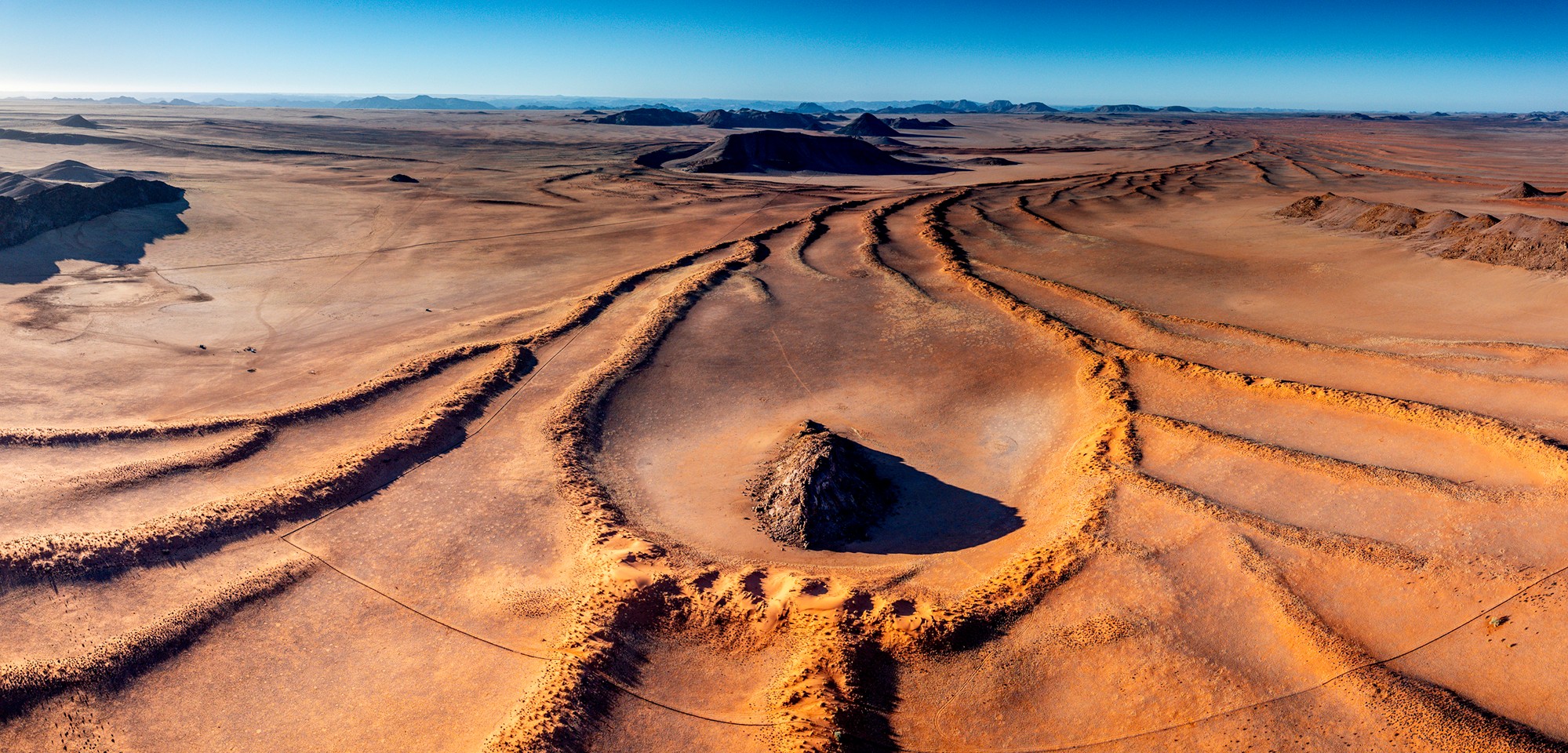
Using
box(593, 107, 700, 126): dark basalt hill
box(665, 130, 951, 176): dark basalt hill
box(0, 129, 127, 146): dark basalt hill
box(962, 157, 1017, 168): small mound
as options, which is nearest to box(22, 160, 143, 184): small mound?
box(0, 129, 127, 146): dark basalt hill

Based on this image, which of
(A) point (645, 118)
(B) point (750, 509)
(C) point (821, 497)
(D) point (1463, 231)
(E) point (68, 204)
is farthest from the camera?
(A) point (645, 118)

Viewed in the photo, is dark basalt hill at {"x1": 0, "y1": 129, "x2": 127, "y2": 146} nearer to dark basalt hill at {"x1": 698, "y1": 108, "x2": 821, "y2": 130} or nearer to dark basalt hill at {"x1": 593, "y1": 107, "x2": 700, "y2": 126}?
dark basalt hill at {"x1": 593, "y1": 107, "x2": 700, "y2": 126}

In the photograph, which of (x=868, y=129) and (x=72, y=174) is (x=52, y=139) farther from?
(x=868, y=129)

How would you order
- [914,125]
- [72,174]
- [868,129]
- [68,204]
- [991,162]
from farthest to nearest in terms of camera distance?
[914,125] < [868,129] < [991,162] < [72,174] < [68,204]

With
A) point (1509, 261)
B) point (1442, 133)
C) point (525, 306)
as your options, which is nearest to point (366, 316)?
point (525, 306)

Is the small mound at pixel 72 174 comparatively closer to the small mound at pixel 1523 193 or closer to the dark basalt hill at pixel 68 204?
the dark basalt hill at pixel 68 204

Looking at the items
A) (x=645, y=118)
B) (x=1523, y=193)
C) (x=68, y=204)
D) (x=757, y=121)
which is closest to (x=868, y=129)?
(x=757, y=121)
